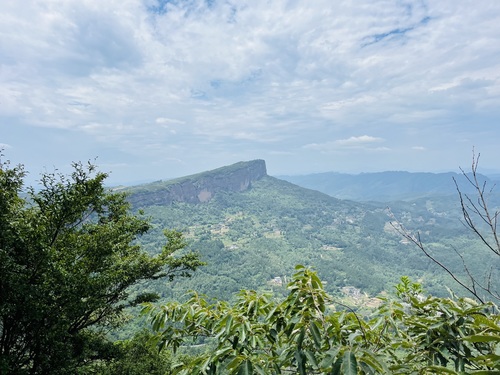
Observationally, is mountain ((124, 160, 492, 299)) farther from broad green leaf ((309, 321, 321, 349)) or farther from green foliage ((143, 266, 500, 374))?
broad green leaf ((309, 321, 321, 349))

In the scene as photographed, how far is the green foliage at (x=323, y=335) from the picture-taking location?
1876 millimetres

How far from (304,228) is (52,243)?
183 metres

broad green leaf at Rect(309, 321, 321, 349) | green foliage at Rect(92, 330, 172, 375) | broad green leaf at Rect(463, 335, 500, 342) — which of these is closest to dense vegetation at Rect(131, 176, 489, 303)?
green foliage at Rect(92, 330, 172, 375)

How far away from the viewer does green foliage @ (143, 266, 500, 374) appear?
188 centimetres

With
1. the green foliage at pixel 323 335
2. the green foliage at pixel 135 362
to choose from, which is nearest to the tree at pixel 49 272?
the green foliage at pixel 135 362

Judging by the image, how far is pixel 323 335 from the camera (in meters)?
2.38

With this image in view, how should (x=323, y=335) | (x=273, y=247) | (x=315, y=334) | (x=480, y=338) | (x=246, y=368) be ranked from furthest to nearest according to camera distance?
(x=273, y=247), (x=323, y=335), (x=315, y=334), (x=246, y=368), (x=480, y=338)

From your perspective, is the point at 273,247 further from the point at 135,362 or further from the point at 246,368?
the point at 246,368

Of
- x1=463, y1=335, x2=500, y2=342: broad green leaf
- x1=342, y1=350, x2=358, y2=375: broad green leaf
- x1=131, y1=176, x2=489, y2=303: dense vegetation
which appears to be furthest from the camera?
x1=131, y1=176, x2=489, y2=303: dense vegetation

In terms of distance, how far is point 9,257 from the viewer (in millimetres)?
7066

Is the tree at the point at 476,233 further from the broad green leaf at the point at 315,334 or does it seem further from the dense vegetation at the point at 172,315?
the broad green leaf at the point at 315,334

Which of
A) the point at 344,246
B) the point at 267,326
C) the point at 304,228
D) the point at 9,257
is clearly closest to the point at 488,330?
the point at 267,326

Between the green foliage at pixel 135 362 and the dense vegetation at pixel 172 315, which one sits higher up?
the dense vegetation at pixel 172 315

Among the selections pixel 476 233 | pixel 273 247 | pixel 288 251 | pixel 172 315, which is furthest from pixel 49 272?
pixel 273 247
